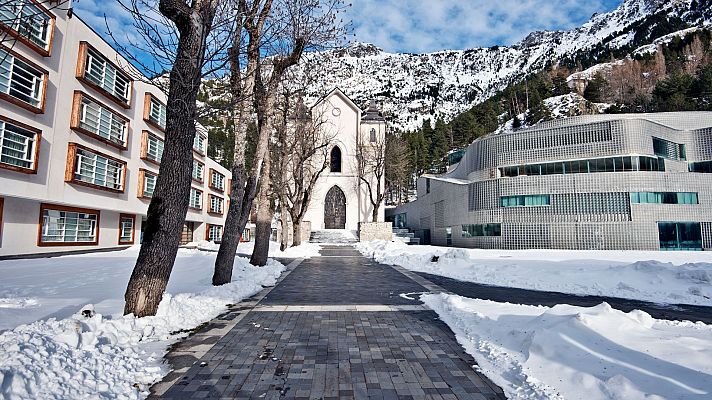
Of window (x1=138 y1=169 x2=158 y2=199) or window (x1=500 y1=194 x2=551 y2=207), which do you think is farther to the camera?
window (x1=500 y1=194 x2=551 y2=207)

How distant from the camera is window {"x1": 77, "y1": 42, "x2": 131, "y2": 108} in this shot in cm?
1836

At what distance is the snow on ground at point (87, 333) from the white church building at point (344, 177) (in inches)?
1244

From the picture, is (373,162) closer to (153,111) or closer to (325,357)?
(153,111)

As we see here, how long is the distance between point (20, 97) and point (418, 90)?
196722 millimetres

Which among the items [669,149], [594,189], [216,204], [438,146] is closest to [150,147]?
[216,204]

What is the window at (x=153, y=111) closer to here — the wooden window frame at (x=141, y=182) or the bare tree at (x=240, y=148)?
the wooden window frame at (x=141, y=182)

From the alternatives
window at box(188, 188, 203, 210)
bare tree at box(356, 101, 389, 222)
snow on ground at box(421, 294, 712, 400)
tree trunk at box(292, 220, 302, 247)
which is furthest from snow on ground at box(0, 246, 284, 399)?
bare tree at box(356, 101, 389, 222)

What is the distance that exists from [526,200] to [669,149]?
12037mm

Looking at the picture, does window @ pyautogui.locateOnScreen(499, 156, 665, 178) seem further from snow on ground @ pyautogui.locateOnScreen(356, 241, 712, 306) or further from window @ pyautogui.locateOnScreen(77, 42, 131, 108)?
window @ pyautogui.locateOnScreen(77, 42, 131, 108)

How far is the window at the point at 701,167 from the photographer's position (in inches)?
1151

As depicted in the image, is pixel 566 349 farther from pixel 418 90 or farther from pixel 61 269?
pixel 418 90

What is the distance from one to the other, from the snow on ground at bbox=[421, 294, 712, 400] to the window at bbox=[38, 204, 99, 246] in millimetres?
20287

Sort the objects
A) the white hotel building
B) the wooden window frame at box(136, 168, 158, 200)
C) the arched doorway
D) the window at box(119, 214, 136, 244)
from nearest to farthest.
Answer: the white hotel building → the window at box(119, 214, 136, 244) → the wooden window frame at box(136, 168, 158, 200) → the arched doorway

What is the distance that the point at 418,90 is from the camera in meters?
198
